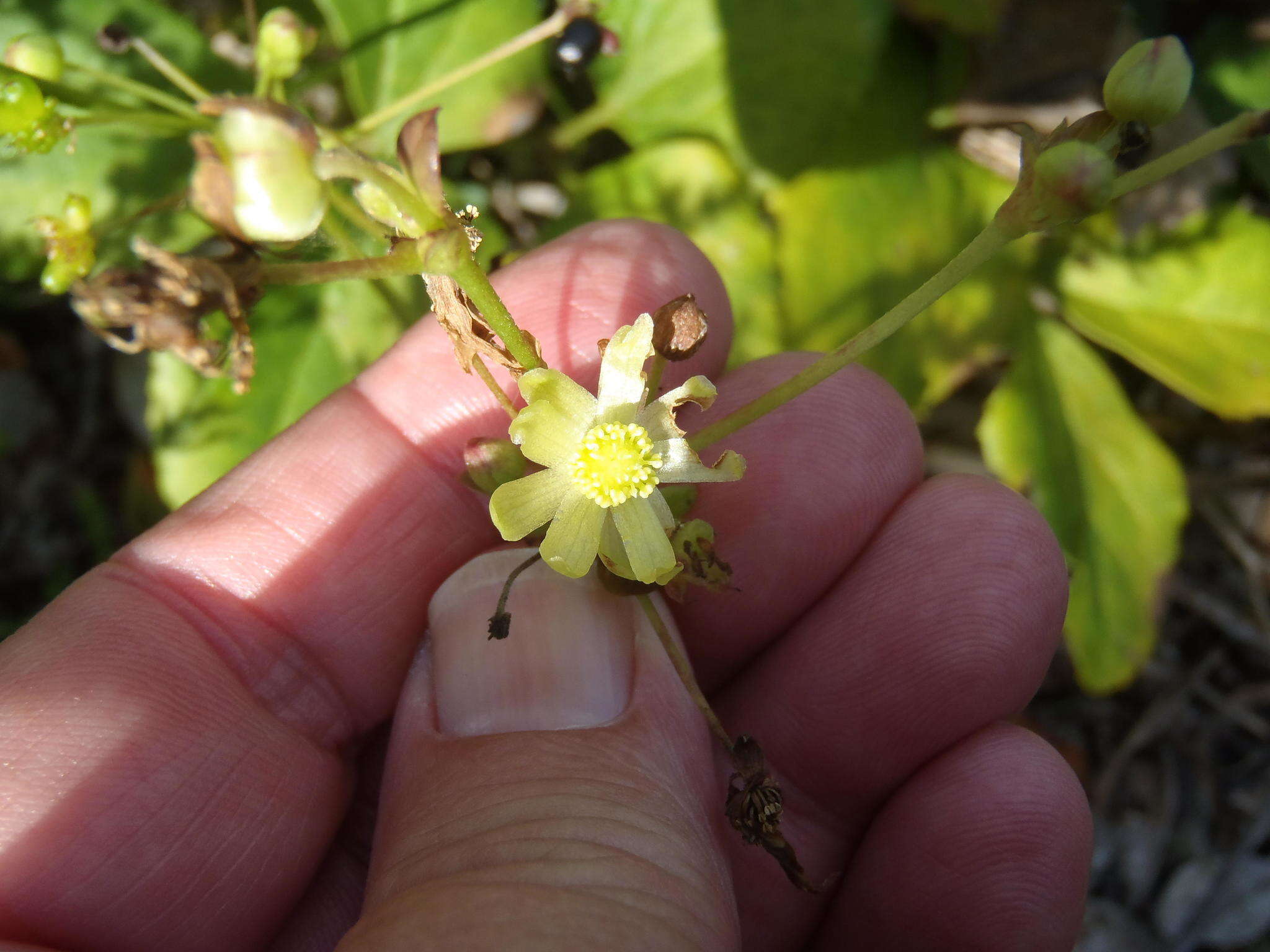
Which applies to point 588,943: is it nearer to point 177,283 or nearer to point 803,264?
point 177,283

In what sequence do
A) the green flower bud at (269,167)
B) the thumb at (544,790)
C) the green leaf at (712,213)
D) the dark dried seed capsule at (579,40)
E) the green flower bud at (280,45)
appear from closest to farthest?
the green flower bud at (269,167)
the thumb at (544,790)
the green flower bud at (280,45)
the dark dried seed capsule at (579,40)
the green leaf at (712,213)

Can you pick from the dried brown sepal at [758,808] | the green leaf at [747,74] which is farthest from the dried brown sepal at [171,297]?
the green leaf at [747,74]

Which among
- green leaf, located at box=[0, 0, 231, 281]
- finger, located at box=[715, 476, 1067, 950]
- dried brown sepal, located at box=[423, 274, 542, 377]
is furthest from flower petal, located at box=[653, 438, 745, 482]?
green leaf, located at box=[0, 0, 231, 281]

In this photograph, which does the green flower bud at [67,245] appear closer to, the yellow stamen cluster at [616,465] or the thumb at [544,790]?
the thumb at [544,790]

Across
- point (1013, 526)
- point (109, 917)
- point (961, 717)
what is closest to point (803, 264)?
point (1013, 526)

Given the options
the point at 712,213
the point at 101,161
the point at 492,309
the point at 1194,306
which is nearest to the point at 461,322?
A: the point at 492,309

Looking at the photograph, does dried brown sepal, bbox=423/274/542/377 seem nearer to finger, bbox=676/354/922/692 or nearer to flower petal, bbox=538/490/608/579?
A: flower petal, bbox=538/490/608/579
